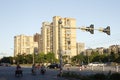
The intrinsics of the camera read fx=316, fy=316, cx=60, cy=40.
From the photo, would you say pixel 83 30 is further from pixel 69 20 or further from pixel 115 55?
pixel 69 20

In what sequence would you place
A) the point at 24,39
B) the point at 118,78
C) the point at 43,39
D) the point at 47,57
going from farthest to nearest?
the point at 24,39 < the point at 43,39 < the point at 47,57 < the point at 118,78

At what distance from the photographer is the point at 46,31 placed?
6575 inches

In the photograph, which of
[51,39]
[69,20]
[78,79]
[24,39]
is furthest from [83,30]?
[24,39]

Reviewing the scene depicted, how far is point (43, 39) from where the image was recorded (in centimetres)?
17175

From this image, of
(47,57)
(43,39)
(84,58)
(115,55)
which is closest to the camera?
(115,55)

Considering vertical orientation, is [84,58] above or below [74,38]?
below

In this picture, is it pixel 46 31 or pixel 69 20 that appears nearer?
pixel 69 20

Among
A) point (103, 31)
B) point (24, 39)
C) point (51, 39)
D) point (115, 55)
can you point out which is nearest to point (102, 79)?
point (103, 31)

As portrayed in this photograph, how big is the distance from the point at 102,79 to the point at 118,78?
63.1 inches

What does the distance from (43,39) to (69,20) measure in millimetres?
26657

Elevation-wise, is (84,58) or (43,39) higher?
(43,39)

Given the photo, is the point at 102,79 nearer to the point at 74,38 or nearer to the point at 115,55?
the point at 115,55

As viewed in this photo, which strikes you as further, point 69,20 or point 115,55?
point 69,20

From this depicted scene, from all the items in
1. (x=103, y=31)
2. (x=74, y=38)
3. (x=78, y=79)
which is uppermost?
(x=74, y=38)
